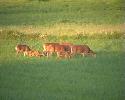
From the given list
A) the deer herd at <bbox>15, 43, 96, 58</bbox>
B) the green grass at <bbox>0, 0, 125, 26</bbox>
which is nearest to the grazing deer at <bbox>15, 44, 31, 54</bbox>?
the deer herd at <bbox>15, 43, 96, 58</bbox>

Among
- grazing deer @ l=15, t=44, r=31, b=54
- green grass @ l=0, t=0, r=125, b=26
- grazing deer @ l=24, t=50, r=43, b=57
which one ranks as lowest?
grazing deer @ l=24, t=50, r=43, b=57

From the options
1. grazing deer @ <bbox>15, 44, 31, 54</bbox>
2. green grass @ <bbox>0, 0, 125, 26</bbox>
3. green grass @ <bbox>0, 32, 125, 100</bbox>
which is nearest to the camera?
green grass @ <bbox>0, 32, 125, 100</bbox>

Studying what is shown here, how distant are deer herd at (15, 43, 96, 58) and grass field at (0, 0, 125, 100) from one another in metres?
0.04

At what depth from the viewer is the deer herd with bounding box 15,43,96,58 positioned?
472 centimetres

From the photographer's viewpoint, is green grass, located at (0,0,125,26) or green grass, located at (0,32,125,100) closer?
green grass, located at (0,32,125,100)

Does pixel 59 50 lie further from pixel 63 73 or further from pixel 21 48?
pixel 21 48

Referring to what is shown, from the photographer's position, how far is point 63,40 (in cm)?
479

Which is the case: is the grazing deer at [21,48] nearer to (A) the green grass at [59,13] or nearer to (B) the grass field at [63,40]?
(B) the grass field at [63,40]

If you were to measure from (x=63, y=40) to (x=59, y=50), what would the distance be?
0.30 ft

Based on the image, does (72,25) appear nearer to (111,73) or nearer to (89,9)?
(89,9)

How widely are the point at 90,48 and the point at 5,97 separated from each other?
0.80 m

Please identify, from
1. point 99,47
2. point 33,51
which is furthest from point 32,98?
point 99,47

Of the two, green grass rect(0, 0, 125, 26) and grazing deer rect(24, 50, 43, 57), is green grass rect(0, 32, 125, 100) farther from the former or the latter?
green grass rect(0, 0, 125, 26)

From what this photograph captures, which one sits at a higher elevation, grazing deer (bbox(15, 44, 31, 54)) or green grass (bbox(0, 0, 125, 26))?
green grass (bbox(0, 0, 125, 26))
